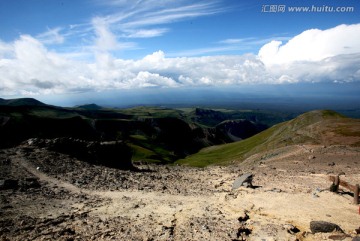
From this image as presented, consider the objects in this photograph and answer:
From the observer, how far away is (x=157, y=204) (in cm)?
2519

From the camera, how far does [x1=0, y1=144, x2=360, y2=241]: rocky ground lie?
1898cm

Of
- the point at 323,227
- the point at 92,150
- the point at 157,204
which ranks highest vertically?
the point at 323,227

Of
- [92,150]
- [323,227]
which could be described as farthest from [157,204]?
[92,150]

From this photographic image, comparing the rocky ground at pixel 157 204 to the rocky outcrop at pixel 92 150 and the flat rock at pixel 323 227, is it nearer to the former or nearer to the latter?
the flat rock at pixel 323 227

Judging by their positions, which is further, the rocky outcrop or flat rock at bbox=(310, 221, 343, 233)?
the rocky outcrop

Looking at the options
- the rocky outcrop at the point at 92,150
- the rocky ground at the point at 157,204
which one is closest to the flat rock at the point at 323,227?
the rocky ground at the point at 157,204

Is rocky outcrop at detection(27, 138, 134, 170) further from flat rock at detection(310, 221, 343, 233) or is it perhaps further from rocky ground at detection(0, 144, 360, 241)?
flat rock at detection(310, 221, 343, 233)

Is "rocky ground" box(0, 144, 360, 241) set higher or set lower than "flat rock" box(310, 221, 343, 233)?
lower

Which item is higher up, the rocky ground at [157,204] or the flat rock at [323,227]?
the flat rock at [323,227]

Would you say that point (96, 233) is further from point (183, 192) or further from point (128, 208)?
point (183, 192)

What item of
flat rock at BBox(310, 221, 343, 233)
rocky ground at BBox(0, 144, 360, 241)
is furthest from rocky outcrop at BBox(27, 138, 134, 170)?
flat rock at BBox(310, 221, 343, 233)

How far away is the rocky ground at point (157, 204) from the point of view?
19.0 metres

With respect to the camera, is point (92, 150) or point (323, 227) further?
point (92, 150)

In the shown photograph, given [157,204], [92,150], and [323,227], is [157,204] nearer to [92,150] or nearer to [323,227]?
[323,227]
